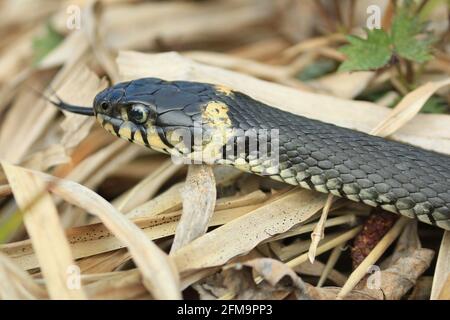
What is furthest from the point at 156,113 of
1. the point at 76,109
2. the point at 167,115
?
the point at 76,109

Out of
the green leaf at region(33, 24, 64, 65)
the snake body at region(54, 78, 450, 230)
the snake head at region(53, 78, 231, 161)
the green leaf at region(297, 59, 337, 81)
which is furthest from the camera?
the green leaf at region(33, 24, 64, 65)

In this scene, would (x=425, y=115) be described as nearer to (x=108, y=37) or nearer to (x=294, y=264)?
(x=294, y=264)

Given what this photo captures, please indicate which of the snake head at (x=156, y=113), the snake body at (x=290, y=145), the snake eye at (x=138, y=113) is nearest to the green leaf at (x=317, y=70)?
the snake body at (x=290, y=145)

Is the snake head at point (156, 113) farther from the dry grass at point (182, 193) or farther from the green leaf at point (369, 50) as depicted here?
the green leaf at point (369, 50)

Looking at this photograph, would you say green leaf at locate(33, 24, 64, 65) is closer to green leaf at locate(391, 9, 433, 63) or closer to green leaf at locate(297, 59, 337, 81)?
green leaf at locate(297, 59, 337, 81)

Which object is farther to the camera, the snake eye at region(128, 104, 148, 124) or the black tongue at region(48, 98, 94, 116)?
the black tongue at region(48, 98, 94, 116)

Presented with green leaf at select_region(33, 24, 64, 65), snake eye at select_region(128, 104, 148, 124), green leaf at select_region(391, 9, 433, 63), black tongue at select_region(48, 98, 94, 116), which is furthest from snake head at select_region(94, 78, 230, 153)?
green leaf at select_region(33, 24, 64, 65)
